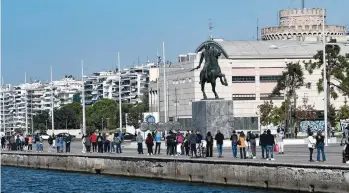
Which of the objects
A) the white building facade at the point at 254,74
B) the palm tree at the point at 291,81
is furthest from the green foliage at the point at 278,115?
the white building facade at the point at 254,74

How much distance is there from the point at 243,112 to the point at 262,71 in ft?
20.1

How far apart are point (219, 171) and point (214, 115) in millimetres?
16522

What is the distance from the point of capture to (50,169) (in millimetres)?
70312

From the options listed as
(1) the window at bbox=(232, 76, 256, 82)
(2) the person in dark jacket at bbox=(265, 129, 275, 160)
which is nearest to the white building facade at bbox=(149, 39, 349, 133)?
(1) the window at bbox=(232, 76, 256, 82)

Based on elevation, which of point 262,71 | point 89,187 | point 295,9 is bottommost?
Result: point 89,187

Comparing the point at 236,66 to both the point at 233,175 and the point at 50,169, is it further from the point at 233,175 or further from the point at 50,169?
the point at 233,175

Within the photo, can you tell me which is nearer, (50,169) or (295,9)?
(50,169)

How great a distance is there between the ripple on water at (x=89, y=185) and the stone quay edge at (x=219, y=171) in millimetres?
554

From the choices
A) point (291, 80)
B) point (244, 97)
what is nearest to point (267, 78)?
point (244, 97)

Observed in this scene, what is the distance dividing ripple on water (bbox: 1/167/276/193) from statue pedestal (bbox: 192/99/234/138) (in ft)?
26.2

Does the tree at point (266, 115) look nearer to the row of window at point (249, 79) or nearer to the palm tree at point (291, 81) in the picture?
the palm tree at point (291, 81)

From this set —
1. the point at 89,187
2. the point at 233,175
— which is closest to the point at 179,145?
the point at 89,187

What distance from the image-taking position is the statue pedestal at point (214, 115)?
65.1m

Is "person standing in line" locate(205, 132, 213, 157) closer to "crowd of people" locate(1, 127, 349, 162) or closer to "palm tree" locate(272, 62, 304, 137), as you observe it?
"crowd of people" locate(1, 127, 349, 162)
